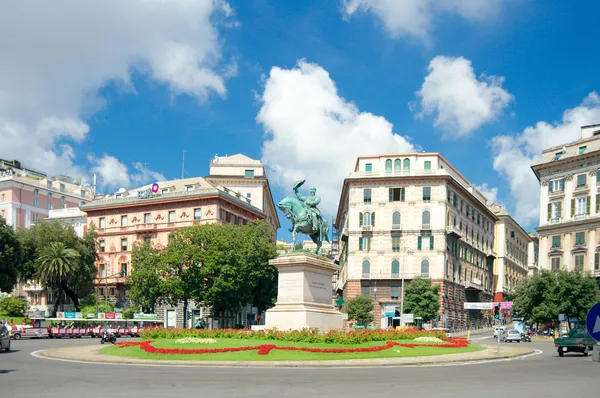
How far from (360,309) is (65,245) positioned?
139 feet

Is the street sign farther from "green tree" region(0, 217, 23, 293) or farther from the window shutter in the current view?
the window shutter

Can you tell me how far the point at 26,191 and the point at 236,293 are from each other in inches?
2753

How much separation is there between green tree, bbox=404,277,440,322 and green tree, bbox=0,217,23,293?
47642 millimetres

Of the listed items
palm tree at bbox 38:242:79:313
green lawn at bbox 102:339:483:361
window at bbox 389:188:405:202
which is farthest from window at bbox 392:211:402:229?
green lawn at bbox 102:339:483:361

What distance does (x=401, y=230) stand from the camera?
91312 mm

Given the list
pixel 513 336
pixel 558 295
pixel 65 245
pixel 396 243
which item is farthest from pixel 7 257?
pixel 558 295

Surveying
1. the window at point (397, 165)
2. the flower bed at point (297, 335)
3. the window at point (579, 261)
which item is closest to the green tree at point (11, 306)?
the window at point (397, 165)

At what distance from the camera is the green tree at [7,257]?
74750 mm

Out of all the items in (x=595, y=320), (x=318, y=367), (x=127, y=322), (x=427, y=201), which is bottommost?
(x=127, y=322)

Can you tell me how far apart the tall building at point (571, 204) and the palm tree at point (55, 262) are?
207 ft

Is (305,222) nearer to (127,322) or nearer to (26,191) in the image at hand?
(127,322)

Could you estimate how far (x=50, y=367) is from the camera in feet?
91.3

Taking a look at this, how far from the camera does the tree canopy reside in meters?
72.3

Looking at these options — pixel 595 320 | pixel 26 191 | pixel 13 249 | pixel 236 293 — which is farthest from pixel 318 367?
pixel 26 191
